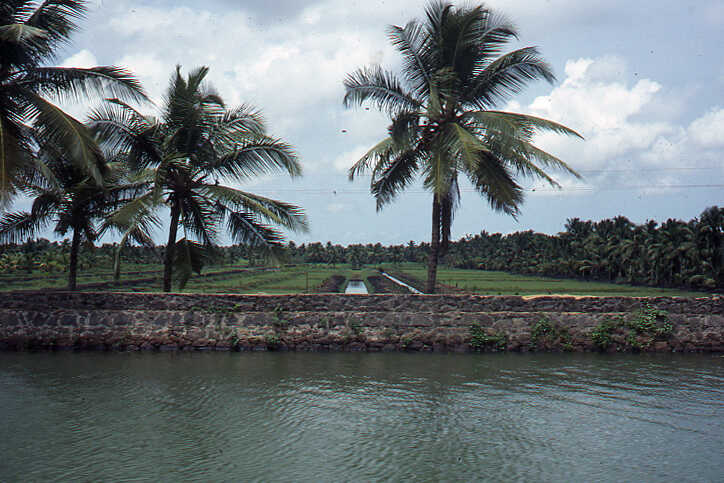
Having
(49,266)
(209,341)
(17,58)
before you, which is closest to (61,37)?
(17,58)

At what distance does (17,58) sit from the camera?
10039mm

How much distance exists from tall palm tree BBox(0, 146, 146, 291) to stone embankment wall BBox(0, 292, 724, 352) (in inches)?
93.8

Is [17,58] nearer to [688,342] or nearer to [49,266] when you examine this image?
[688,342]

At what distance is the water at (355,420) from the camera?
18.8ft

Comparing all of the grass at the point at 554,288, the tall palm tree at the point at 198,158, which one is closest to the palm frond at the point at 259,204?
the tall palm tree at the point at 198,158

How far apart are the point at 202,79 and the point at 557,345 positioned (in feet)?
37.1

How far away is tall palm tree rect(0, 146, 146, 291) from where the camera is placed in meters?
14.2

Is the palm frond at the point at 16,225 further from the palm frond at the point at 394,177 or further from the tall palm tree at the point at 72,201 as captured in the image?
the palm frond at the point at 394,177

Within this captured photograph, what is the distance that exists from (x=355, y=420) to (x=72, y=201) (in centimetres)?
1371

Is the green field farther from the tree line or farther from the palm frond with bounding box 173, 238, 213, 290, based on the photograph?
the palm frond with bounding box 173, 238, 213, 290

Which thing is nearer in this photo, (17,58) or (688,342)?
(17,58)

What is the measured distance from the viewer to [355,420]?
7.44 metres

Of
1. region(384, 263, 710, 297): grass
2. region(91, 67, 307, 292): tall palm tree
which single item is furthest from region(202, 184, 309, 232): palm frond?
region(384, 263, 710, 297): grass

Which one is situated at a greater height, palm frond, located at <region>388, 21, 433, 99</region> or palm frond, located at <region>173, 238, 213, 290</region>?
palm frond, located at <region>388, 21, 433, 99</region>
